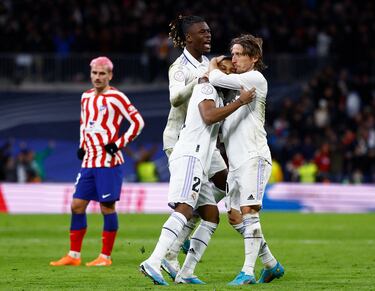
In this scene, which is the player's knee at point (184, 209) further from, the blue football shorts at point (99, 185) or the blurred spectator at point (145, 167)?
the blurred spectator at point (145, 167)

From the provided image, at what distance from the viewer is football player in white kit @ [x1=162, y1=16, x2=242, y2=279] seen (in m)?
10.3

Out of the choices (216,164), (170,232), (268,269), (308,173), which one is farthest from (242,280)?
(308,173)

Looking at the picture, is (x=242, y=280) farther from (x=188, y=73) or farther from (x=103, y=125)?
(x=103, y=125)

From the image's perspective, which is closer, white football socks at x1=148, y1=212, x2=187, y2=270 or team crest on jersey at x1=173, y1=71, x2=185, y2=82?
white football socks at x1=148, y1=212, x2=187, y2=270

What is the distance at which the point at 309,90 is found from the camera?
104ft

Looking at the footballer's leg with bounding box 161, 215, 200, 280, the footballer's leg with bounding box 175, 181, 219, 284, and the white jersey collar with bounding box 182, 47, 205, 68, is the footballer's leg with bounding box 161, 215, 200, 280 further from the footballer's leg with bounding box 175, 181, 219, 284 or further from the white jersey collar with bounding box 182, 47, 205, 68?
the white jersey collar with bounding box 182, 47, 205, 68

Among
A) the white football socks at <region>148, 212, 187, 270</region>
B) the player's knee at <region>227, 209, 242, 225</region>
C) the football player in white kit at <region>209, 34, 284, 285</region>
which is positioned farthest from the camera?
the player's knee at <region>227, 209, 242, 225</region>

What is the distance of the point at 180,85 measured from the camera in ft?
33.6

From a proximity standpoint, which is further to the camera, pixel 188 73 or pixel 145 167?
pixel 145 167

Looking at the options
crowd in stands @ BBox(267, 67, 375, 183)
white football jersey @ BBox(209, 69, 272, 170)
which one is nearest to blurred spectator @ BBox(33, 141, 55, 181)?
crowd in stands @ BBox(267, 67, 375, 183)

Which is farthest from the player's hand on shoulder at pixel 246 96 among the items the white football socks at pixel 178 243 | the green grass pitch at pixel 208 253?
the green grass pitch at pixel 208 253

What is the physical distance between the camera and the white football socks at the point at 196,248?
10117 millimetres

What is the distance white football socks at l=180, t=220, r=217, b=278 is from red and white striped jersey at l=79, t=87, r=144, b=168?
8.98ft

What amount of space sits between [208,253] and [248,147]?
14.3 feet
